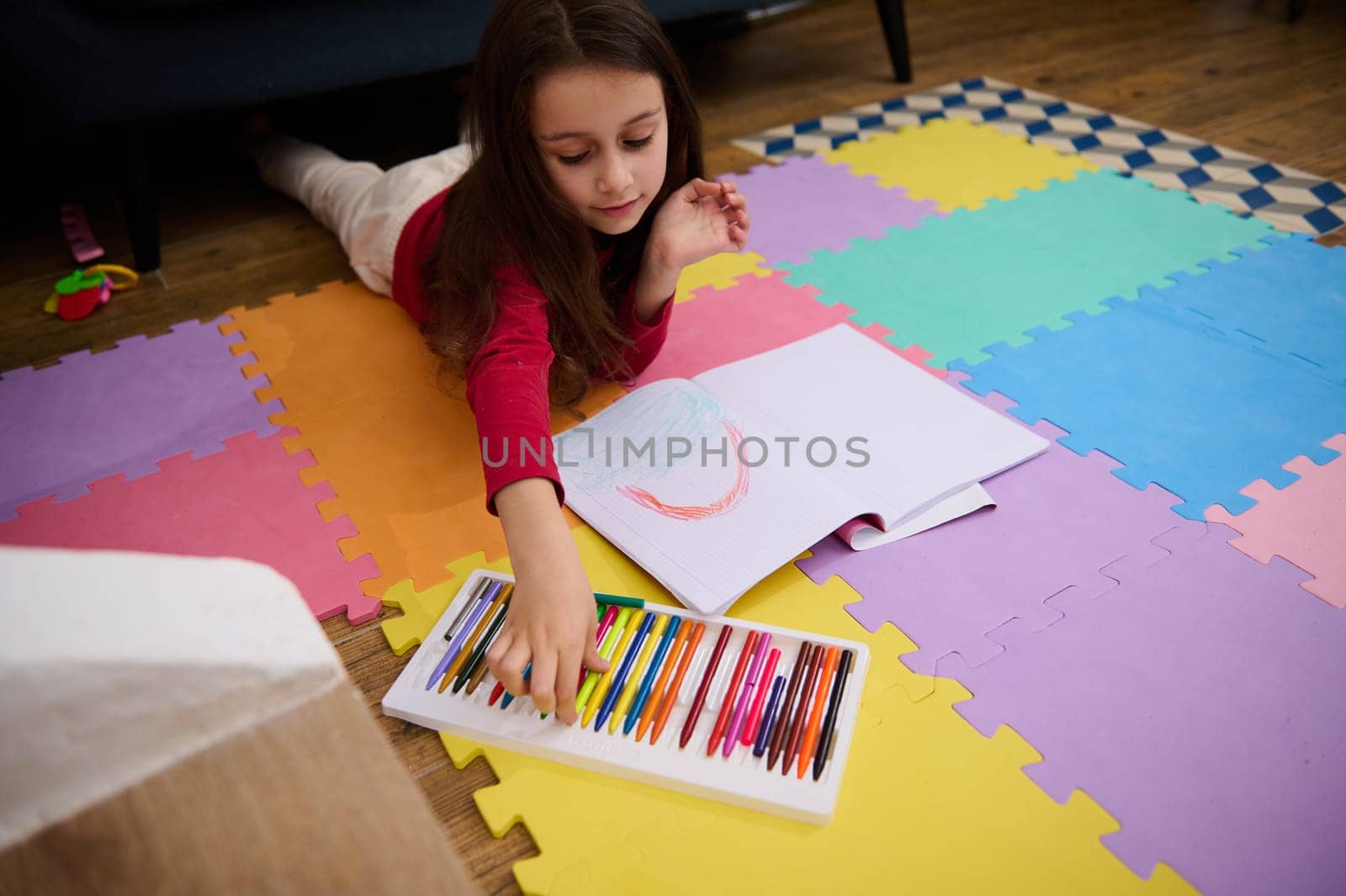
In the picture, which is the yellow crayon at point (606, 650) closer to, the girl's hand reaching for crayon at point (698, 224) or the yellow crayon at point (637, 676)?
the yellow crayon at point (637, 676)

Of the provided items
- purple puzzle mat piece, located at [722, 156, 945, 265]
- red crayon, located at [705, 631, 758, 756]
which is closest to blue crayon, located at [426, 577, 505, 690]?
red crayon, located at [705, 631, 758, 756]

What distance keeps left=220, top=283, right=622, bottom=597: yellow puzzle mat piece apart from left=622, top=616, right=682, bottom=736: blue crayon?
21 centimetres

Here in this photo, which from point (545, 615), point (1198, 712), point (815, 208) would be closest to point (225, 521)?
point (545, 615)

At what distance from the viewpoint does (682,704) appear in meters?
0.72

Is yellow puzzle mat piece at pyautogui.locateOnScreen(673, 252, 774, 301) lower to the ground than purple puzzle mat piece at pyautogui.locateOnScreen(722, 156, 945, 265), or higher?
lower

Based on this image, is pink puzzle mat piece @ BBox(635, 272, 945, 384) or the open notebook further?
pink puzzle mat piece @ BBox(635, 272, 945, 384)

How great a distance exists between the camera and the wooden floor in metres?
1.40

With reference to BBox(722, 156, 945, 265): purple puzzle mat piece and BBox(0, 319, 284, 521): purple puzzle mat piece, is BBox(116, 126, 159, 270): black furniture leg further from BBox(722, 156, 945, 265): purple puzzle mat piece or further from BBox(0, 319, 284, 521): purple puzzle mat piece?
BBox(722, 156, 945, 265): purple puzzle mat piece

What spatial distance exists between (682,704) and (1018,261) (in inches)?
36.9

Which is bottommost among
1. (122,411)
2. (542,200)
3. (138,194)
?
(122,411)

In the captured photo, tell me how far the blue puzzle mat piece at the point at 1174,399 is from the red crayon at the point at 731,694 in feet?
1.53

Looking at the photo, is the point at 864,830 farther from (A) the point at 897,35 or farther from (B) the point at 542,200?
(A) the point at 897,35

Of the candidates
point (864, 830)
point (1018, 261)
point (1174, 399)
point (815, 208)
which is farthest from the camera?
point (815, 208)

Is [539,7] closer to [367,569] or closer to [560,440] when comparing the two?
[560,440]
